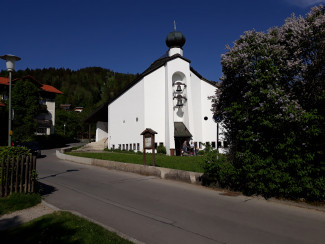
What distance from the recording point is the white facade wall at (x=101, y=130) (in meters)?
45.0

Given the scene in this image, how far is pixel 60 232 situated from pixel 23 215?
2.06 metres

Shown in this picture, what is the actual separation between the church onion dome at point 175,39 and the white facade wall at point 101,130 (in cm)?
2057

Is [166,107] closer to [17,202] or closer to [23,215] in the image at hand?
[17,202]

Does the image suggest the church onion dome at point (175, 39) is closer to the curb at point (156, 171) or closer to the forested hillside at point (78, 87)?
the curb at point (156, 171)

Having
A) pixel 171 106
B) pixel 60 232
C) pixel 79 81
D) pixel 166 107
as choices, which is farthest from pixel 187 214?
pixel 79 81

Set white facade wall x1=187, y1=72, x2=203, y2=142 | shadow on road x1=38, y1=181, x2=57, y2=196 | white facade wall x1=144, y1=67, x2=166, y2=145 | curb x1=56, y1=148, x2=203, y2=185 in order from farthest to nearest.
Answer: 1. white facade wall x1=187, y1=72, x2=203, y2=142
2. white facade wall x1=144, y1=67, x2=166, y2=145
3. curb x1=56, y1=148, x2=203, y2=185
4. shadow on road x1=38, y1=181, x2=57, y2=196

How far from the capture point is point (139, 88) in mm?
29906

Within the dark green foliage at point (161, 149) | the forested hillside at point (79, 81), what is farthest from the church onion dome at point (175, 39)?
the forested hillside at point (79, 81)

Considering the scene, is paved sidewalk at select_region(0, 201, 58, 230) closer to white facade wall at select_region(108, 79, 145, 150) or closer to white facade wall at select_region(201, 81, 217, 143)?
white facade wall at select_region(108, 79, 145, 150)

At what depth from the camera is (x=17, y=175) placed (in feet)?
25.8

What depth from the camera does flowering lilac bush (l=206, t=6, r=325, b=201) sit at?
7.35 meters

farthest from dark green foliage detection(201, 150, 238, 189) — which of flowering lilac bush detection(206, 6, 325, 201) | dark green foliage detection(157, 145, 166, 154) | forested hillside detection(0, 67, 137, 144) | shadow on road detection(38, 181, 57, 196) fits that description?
forested hillside detection(0, 67, 137, 144)

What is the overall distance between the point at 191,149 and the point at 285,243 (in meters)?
22.4

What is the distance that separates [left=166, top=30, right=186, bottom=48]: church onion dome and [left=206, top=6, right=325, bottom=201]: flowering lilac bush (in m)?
23.4
